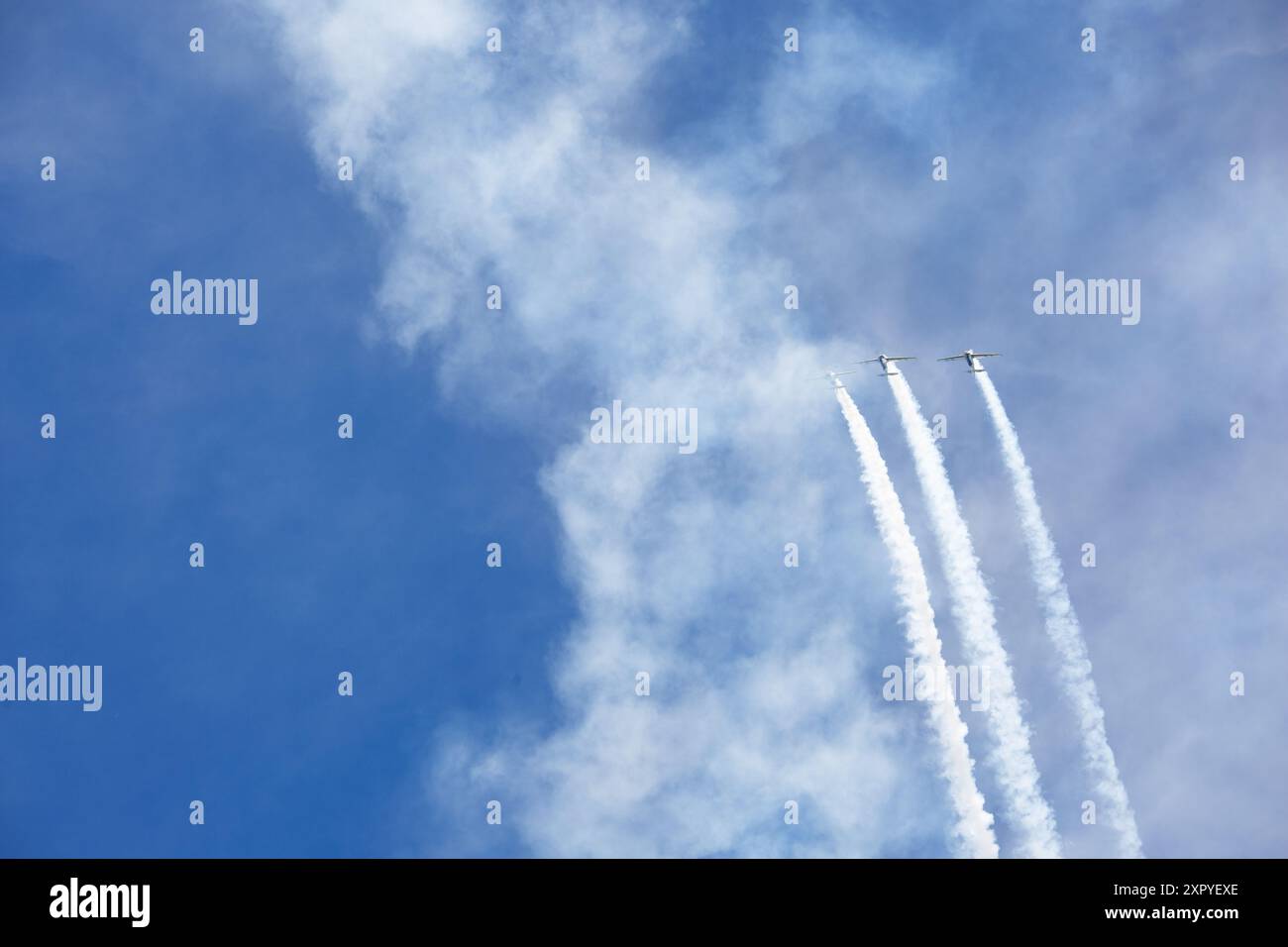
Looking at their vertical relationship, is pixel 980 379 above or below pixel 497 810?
above

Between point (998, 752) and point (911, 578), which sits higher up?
point (911, 578)
